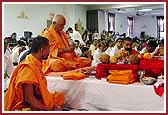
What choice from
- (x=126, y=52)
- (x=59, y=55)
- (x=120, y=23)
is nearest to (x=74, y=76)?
(x=59, y=55)

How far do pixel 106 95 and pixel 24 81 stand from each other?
510mm

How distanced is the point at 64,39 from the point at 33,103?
0.87m

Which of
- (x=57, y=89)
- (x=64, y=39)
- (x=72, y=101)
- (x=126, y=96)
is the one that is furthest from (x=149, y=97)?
(x=64, y=39)

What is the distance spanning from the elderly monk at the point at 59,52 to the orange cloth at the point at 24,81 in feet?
1.63

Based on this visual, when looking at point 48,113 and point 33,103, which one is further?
point 33,103

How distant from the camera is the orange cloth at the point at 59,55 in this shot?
2.05 m

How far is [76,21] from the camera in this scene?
693 centimetres

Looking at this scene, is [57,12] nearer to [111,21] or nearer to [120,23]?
[111,21]

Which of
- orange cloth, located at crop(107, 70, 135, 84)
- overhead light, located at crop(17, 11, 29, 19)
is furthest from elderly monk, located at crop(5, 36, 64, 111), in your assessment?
overhead light, located at crop(17, 11, 29, 19)

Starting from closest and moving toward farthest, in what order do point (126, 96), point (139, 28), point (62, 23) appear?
point (126, 96), point (62, 23), point (139, 28)

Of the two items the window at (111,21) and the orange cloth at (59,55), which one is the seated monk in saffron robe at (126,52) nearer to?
the orange cloth at (59,55)

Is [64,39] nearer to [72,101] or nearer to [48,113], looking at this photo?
[72,101]

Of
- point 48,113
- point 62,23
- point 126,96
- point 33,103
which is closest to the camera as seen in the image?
point 48,113

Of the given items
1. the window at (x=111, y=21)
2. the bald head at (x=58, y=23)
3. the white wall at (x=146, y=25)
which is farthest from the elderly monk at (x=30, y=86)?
the white wall at (x=146, y=25)
